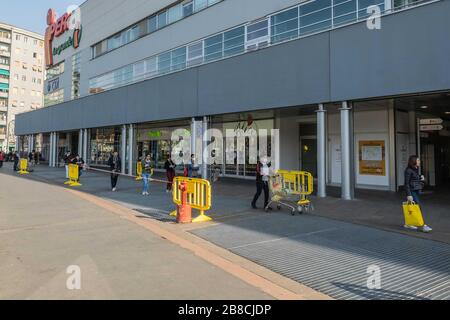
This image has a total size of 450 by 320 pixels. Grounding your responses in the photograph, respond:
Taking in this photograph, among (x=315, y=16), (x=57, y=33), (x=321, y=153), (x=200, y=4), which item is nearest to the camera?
(x=321, y=153)

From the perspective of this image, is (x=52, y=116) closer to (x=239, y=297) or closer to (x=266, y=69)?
(x=266, y=69)

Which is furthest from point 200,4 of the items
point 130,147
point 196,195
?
point 196,195

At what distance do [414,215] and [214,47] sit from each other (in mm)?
16036

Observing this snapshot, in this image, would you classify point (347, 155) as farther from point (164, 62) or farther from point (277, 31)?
point (164, 62)

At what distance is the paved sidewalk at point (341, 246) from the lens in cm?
499

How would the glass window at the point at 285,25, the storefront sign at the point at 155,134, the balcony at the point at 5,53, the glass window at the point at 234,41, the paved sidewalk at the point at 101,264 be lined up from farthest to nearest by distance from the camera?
the balcony at the point at 5,53 → the storefront sign at the point at 155,134 → the glass window at the point at 234,41 → the glass window at the point at 285,25 → the paved sidewalk at the point at 101,264

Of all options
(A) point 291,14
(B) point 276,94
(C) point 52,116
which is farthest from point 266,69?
(C) point 52,116

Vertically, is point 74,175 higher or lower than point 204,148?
lower

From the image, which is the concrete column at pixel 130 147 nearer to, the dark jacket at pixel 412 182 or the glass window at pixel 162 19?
the glass window at pixel 162 19

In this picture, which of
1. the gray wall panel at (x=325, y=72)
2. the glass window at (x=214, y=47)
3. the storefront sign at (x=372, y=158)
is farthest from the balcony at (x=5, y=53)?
the storefront sign at (x=372, y=158)

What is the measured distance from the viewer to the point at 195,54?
2294 centimetres

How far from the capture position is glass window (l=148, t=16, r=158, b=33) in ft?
87.3

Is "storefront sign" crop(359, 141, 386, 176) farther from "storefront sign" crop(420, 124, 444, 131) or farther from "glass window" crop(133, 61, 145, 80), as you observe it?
"glass window" crop(133, 61, 145, 80)

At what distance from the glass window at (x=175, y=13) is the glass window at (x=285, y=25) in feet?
28.0
